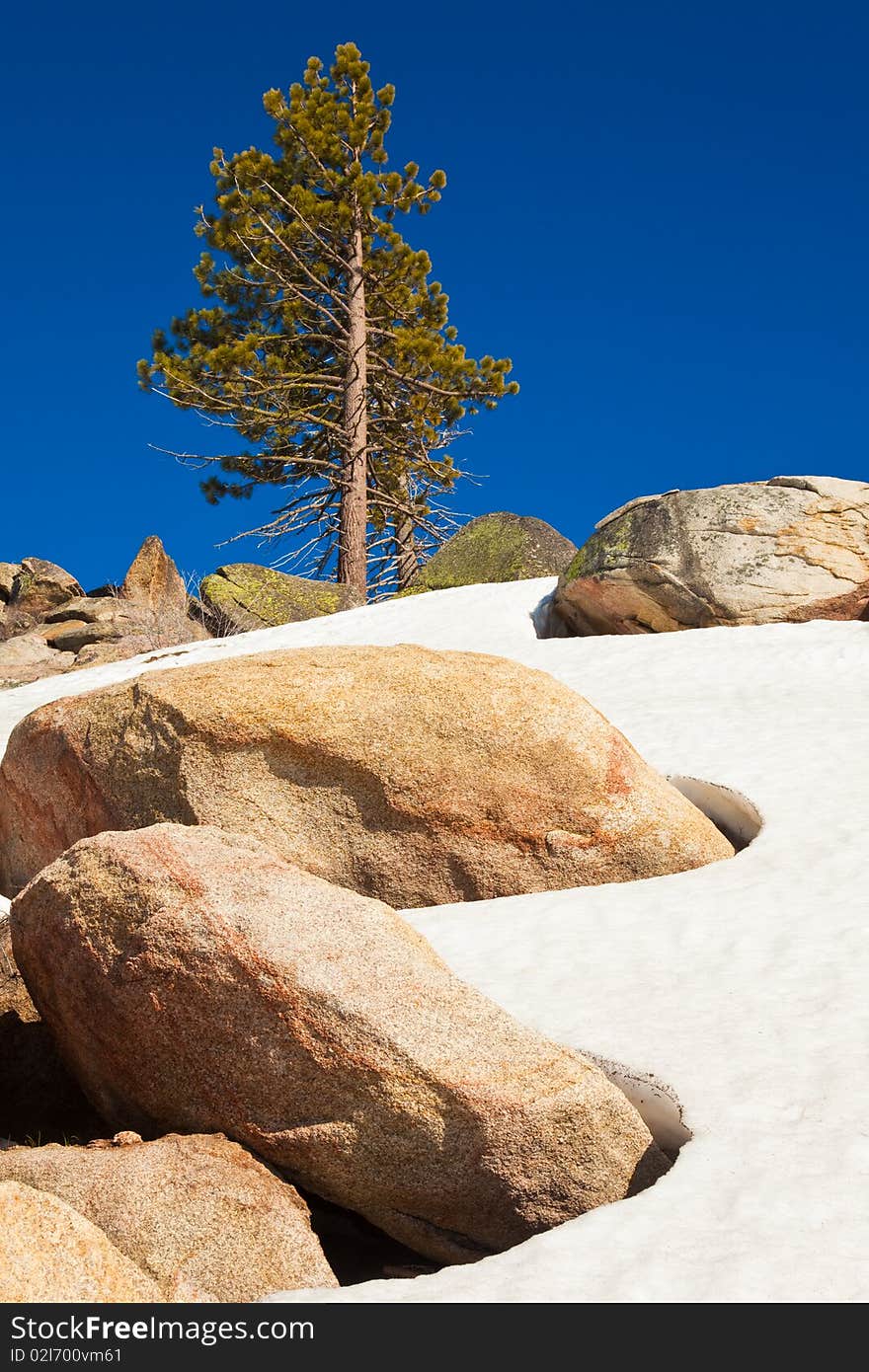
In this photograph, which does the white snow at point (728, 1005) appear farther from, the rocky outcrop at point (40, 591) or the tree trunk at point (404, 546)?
the rocky outcrop at point (40, 591)

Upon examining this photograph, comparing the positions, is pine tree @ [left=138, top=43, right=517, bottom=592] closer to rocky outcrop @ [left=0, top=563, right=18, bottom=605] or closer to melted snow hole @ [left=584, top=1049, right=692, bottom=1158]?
rocky outcrop @ [left=0, top=563, right=18, bottom=605]

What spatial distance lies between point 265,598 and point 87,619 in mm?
4158

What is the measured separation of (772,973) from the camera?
217 inches

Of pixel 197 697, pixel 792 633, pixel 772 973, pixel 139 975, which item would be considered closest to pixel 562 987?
pixel 772 973

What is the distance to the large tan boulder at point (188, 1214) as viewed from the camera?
141 inches

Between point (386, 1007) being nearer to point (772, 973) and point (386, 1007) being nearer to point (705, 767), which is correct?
point (772, 973)

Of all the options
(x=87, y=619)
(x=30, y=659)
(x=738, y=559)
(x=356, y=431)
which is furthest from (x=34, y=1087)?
(x=87, y=619)

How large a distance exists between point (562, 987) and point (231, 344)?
2076cm

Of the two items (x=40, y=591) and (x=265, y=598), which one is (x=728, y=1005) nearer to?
(x=265, y=598)

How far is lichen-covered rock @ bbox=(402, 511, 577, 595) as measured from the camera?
22.3 m

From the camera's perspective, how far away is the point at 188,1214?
3670mm

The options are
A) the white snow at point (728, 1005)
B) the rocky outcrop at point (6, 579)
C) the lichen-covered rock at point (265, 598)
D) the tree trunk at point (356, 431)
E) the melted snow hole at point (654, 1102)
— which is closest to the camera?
the white snow at point (728, 1005)

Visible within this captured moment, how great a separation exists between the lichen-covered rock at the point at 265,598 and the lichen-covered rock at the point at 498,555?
154 cm

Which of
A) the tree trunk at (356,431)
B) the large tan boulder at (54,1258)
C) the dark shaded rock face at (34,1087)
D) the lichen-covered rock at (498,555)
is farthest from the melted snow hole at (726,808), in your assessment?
the tree trunk at (356,431)
